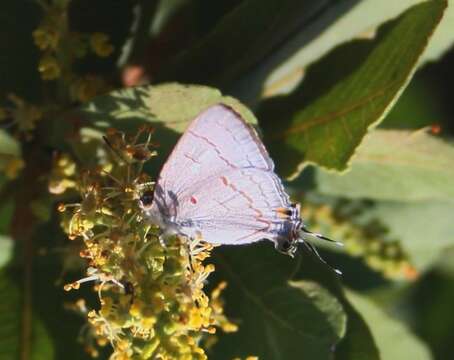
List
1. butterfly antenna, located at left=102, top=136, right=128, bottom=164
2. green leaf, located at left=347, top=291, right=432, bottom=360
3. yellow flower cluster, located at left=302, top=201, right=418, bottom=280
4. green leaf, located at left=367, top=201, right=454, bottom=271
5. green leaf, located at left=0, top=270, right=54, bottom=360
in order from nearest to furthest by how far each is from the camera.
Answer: butterfly antenna, located at left=102, top=136, right=128, bottom=164 < green leaf, located at left=0, top=270, right=54, bottom=360 < yellow flower cluster, located at left=302, top=201, right=418, bottom=280 < green leaf, located at left=347, top=291, right=432, bottom=360 < green leaf, located at left=367, top=201, right=454, bottom=271

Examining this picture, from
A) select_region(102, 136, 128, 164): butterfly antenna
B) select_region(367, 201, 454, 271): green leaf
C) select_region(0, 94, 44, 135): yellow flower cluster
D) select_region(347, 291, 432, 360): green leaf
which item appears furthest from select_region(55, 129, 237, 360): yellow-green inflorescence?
select_region(367, 201, 454, 271): green leaf

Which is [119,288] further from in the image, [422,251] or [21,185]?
[422,251]

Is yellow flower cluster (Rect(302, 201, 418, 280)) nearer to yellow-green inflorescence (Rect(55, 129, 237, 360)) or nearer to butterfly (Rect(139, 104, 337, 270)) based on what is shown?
butterfly (Rect(139, 104, 337, 270))

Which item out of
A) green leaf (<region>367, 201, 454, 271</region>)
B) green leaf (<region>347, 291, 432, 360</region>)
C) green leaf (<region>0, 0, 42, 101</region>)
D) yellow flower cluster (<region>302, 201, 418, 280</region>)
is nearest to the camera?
green leaf (<region>0, 0, 42, 101</region>)

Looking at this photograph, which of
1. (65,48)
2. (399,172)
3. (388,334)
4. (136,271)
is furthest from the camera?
(388,334)

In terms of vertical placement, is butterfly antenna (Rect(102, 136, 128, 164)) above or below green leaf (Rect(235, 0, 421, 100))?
above

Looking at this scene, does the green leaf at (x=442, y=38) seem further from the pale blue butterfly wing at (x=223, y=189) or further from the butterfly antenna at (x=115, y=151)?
the butterfly antenna at (x=115, y=151)

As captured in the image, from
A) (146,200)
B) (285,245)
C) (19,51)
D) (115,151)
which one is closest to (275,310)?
(285,245)

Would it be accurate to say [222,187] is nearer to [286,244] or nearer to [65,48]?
[286,244]
